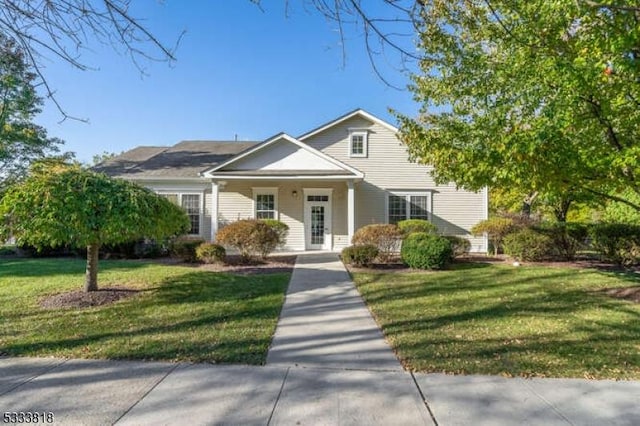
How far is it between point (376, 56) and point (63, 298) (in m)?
7.05

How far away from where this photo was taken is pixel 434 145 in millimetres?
7887

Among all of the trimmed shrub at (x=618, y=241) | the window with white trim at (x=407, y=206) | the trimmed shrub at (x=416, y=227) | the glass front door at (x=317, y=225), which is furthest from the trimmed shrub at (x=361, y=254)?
the trimmed shrub at (x=618, y=241)

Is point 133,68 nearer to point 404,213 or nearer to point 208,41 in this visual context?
point 208,41

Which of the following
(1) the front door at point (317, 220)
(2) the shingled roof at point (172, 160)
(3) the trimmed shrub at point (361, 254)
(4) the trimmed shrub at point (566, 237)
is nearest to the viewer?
(3) the trimmed shrub at point (361, 254)

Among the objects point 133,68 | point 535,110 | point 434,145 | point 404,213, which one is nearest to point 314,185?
point 404,213

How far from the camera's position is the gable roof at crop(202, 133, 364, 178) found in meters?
13.6

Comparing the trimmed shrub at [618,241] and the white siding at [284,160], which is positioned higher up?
the white siding at [284,160]

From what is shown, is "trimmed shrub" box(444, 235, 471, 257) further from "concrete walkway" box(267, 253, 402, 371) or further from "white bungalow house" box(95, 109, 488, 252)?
"concrete walkway" box(267, 253, 402, 371)

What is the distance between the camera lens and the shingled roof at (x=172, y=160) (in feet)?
51.1

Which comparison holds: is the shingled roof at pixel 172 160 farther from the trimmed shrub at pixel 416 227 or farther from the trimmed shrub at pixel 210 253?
the trimmed shrub at pixel 416 227

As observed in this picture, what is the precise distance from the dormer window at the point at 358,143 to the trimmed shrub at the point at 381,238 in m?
5.64

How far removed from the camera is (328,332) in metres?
5.04

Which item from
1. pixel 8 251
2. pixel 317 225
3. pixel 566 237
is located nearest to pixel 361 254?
pixel 317 225

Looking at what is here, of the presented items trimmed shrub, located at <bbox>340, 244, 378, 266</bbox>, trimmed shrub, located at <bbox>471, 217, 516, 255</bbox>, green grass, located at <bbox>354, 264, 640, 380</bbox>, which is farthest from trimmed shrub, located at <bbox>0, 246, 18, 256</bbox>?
trimmed shrub, located at <bbox>471, 217, 516, 255</bbox>
